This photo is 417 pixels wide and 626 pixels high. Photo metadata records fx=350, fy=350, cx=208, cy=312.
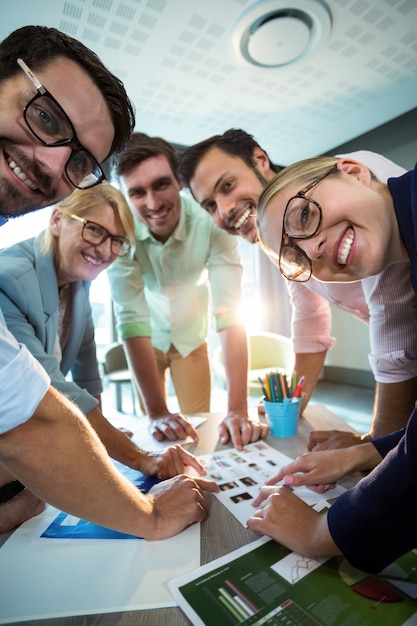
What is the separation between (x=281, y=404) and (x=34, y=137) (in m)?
0.93

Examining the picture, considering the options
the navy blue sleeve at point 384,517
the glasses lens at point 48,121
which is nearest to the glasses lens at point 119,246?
the glasses lens at point 48,121

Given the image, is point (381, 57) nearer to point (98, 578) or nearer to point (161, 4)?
point (161, 4)

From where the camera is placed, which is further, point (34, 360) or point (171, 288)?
point (171, 288)

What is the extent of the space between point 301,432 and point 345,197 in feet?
2.37

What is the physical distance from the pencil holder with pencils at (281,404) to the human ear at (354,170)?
594 mm

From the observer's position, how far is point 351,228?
761 millimetres

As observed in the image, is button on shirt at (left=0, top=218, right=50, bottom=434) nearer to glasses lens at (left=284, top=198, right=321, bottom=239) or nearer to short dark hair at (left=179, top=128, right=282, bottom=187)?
glasses lens at (left=284, top=198, right=321, bottom=239)

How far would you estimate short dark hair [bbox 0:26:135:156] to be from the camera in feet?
2.42

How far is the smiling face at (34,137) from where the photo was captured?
712 mm

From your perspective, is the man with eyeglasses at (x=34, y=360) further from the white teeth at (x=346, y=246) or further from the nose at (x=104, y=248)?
the white teeth at (x=346, y=246)

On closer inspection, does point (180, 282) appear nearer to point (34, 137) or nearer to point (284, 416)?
point (284, 416)

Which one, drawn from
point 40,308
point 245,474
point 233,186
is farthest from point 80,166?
point 245,474

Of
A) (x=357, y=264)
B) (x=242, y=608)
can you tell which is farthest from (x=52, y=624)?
(x=357, y=264)

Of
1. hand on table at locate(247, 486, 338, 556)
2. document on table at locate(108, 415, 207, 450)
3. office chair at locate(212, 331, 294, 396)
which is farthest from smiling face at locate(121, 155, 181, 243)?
office chair at locate(212, 331, 294, 396)
